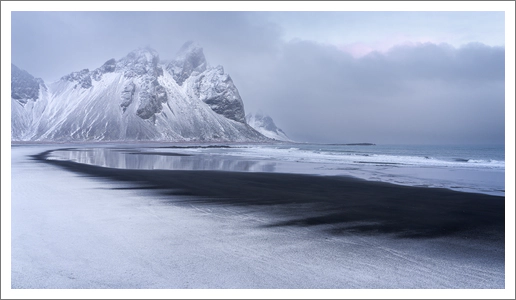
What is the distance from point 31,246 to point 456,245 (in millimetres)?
7801

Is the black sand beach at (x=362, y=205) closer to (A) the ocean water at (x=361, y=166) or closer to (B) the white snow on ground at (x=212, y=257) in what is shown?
(B) the white snow on ground at (x=212, y=257)

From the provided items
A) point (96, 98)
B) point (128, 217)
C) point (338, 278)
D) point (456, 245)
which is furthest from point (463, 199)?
point (96, 98)

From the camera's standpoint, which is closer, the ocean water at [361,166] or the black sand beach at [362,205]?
the black sand beach at [362,205]

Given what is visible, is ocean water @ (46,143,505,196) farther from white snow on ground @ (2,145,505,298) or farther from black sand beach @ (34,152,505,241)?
white snow on ground @ (2,145,505,298)

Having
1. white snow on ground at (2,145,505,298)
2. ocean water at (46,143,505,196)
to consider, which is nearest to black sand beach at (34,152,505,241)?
white snow on ground at (2,145,505,298)

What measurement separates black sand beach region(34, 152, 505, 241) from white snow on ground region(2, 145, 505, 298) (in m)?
0.90

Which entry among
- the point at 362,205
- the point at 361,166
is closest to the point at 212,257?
the point at 362,205

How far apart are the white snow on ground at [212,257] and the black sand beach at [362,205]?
895 mm

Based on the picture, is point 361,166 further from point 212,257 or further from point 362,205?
point 212,257

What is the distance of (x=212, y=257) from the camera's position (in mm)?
5488

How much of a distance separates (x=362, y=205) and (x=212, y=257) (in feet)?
20.3

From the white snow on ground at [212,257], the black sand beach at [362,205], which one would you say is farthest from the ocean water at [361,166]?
the white snow on ground at [212,257]

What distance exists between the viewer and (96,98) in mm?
196375

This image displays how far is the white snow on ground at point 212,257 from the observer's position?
4.79 meters
